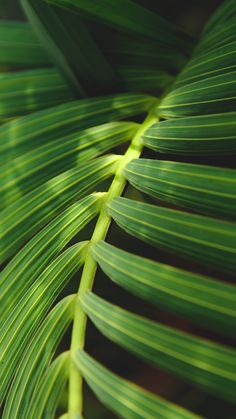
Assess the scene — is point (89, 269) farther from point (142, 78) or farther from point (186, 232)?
point (142, 78)

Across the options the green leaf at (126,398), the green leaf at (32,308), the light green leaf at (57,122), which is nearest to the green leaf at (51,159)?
the light green leaf at (57,122)

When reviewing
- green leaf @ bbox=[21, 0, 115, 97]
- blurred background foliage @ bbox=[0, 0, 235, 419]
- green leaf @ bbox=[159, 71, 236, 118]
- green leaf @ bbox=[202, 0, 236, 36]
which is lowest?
blurred background foliage @ bbox=[0, 0, 235, 419]

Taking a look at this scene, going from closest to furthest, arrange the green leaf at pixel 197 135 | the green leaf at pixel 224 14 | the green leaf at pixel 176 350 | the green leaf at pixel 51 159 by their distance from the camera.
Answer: the green leaf at pixel 176 350
the green leaf at pixel 197 135
the green leaf at pixel 51 159
the green leaf at pixel 224 14

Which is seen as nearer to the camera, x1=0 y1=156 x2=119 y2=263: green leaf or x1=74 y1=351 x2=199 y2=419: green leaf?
x1=74 y1=351 x2=199 y2=419: green leaf

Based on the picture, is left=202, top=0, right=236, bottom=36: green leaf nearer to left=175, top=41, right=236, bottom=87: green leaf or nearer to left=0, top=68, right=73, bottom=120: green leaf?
left=175, top=41, right=236, bottom=87: green leaf

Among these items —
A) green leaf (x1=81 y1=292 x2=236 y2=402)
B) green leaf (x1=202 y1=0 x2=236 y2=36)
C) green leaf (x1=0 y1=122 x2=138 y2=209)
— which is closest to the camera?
green leaf (x1=81 y1=292 x2=236 y2=402)

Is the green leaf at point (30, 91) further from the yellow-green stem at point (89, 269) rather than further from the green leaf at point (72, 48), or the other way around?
the yellow-green stem at point (89, 269)

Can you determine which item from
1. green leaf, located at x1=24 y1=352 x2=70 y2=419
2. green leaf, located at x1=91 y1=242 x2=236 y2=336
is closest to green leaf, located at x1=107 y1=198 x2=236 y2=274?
green leaf, located at x1=91 y1=242 x2=236 y2=336

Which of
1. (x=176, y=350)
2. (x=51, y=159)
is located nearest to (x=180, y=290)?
(x=176, y=350)
